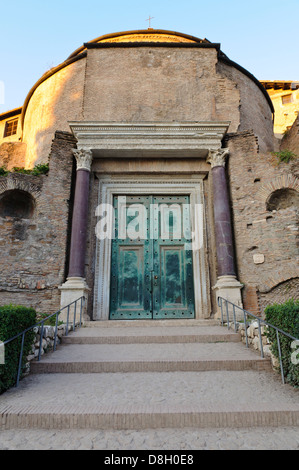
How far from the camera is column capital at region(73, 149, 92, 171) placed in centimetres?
856

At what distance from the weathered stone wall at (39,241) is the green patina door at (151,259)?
1.51 metres

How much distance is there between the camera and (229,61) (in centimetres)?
1097

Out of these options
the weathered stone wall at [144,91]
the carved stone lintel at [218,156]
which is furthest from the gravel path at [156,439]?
the weathered stone wall at [144,91]

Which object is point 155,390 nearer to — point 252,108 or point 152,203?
point 152,203

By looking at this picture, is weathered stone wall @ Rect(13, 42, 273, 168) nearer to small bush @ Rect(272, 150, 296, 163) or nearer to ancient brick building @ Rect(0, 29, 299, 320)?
ancient brick building @ Rect(0, 29, 299, 320)

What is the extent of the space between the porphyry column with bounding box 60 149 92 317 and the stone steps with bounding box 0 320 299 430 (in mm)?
1579

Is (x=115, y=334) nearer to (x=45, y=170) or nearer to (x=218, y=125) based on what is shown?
(x=45, y=170)

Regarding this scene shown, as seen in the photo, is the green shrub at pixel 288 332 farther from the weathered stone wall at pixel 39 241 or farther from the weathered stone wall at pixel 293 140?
the weathered stone wall at pixel 293 140

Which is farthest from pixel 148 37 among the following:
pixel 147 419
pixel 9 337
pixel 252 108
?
pixel 147 419

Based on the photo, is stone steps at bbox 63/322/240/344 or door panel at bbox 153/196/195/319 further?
door panel at bbox 153/196/195/319

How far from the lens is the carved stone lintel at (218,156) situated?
340 inches

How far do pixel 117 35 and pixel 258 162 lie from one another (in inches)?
338

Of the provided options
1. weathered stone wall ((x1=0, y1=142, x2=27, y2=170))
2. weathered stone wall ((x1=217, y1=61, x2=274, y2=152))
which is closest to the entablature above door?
weathered stone wall ((x1=217, y1=61, x2=274, y2=152))

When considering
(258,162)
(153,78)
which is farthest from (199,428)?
(153,78)
